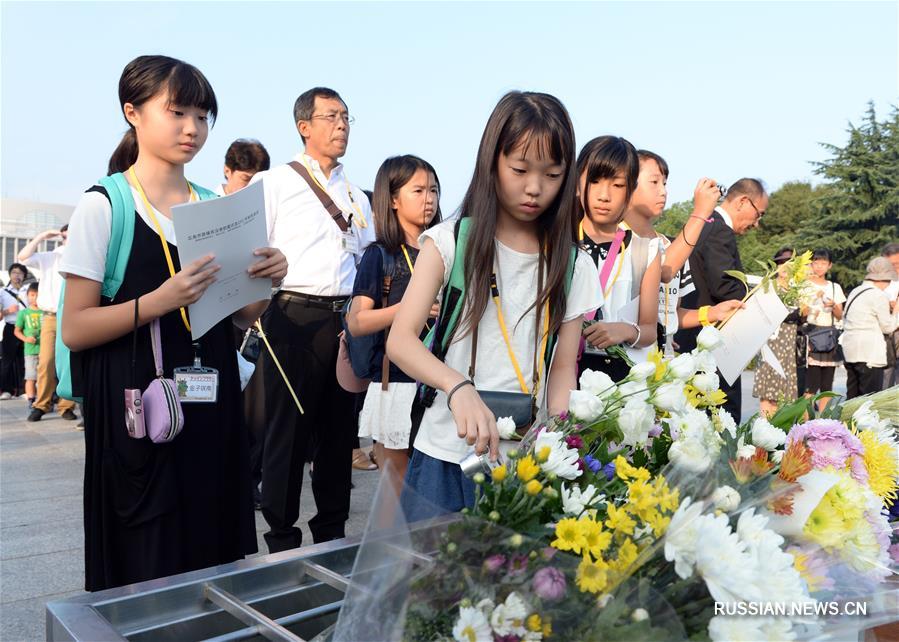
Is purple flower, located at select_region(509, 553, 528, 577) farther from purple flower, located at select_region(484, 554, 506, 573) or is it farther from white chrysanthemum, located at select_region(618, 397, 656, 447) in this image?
white chrysanthemum, located at select_region(618, 397, 656, 447)

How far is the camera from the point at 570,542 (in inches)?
40.4

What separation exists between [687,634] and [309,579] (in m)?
0.76

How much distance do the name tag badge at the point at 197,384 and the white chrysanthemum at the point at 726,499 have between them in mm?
1686

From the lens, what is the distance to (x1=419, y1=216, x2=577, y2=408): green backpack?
6.60 ft

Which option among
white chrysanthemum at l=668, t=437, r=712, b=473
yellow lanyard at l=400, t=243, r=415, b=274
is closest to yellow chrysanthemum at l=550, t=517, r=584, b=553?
white chrysanthemum at l=668, t=437, r=712, b=473

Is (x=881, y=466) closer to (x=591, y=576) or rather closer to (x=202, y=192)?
(x=591, y=576)

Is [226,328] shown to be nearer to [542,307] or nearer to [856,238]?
[542,307]

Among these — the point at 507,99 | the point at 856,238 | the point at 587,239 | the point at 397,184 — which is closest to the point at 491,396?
the point at 507,99

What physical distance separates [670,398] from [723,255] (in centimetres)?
431

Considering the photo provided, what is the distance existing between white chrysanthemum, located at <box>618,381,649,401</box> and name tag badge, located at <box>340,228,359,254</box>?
303cm

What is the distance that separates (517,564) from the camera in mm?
979

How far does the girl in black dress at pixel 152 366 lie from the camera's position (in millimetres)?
2281

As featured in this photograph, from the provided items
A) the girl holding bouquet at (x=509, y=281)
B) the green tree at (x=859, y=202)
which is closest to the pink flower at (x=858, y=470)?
the girl holding bouquet at (x=509, y=281)

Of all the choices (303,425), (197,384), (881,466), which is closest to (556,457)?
(881,466)
